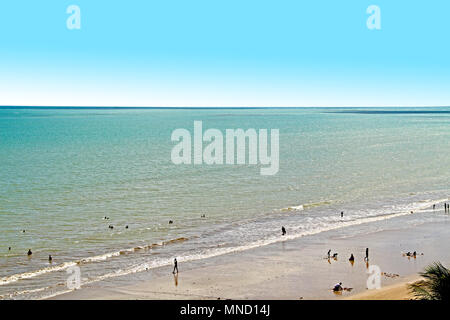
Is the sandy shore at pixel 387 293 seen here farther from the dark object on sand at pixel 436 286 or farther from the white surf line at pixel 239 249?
the white surf line at pixel 239 249

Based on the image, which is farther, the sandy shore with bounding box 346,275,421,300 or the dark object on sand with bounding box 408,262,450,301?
the sandy shore with bounding box 346,275,421,300

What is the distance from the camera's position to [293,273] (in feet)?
116

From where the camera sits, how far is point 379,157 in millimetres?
107062

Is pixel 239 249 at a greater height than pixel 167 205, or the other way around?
pixel 167 205

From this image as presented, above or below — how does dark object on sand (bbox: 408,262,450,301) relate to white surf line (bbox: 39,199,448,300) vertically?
above

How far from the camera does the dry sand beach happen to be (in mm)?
31297

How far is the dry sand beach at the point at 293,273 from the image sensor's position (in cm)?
3130

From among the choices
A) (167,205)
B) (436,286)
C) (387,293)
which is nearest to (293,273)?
(387,293)

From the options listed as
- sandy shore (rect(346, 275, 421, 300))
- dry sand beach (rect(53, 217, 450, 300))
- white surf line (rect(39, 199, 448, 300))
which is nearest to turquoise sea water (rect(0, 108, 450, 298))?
white surf line (rect(39, 199, 448, 300))

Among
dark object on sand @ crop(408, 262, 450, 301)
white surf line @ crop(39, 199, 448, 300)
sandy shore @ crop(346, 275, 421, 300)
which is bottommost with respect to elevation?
sandy shore @ crop(346, 275, 421, 300)

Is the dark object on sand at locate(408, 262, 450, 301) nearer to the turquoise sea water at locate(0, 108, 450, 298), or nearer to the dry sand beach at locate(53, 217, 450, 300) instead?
the dry sand beach at locate(53, 217, 450, 300)

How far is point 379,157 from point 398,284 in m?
77.9

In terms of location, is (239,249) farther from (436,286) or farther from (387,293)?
(436,286)
